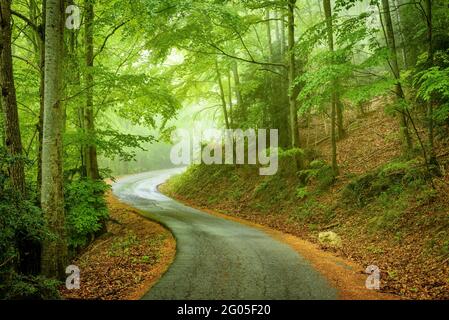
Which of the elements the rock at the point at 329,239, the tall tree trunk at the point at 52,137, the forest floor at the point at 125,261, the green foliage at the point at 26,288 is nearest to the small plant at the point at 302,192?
the rock at the point at 329,239

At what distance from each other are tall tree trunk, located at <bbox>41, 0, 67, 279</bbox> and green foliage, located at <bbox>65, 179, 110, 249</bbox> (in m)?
3.52

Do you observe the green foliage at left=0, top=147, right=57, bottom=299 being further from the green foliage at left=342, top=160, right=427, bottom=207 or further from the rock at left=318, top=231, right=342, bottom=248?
the green foliage at left=342, top=160, right=427, bottom=207

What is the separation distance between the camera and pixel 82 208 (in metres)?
12.3

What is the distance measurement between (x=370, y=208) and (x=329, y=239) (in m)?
2.08

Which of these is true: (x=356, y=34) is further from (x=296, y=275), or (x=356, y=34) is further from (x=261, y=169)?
(x=261, y=169)

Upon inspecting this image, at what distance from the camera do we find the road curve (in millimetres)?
7262

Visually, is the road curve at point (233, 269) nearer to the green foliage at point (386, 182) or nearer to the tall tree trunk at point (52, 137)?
the tall tree trunk at point (52, 137)

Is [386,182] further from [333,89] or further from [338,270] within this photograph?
[338,270]

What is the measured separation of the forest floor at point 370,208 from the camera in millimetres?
8617

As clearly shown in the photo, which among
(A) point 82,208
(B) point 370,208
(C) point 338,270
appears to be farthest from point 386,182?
(A) point 82,208

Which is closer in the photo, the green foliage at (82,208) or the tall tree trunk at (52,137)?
the tall tree trunk at (52,137)

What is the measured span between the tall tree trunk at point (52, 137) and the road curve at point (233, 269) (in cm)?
271

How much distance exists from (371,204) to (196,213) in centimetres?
847

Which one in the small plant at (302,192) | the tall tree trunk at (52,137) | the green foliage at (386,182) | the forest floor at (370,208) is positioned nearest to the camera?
the tall tree trunk at (52,137)
